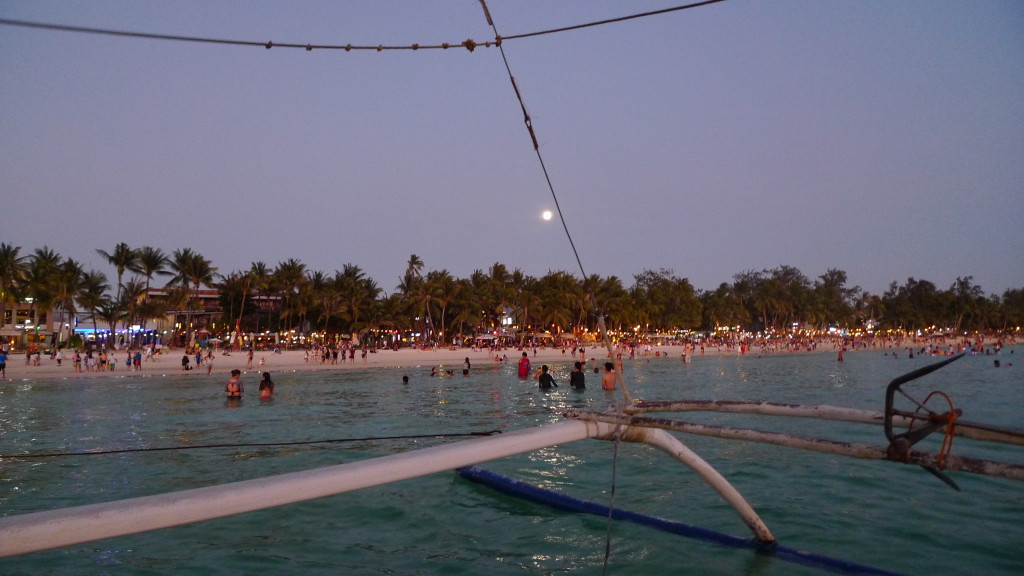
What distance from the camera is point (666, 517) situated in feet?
29.4

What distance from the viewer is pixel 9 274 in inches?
2576

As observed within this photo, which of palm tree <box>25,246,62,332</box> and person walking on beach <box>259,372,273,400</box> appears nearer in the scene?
person walking on beach <box>259,372,273,400</box>

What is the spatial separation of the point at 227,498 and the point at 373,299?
81.5 metres

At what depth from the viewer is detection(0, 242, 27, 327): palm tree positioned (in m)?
64.9

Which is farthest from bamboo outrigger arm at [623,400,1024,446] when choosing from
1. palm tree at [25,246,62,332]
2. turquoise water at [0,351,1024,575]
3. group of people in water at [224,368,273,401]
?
palm tree at [25,246,62,332]

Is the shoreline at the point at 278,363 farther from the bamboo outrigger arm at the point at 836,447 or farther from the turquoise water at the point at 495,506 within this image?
the bamboo outrigger arm at the point at 836,447

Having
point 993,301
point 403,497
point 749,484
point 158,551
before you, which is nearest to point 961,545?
point 749,484

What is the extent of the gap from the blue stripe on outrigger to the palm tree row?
57040mm

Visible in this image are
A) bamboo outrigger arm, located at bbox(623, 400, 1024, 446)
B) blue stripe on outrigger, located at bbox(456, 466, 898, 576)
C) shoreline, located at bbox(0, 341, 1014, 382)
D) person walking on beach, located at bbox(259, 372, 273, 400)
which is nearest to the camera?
bamboo outrigger arm, located at bbox(623, 400, 1024, 446)

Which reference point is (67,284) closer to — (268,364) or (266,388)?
(268,364)

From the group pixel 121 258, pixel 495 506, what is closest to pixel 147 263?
pixel 121 258

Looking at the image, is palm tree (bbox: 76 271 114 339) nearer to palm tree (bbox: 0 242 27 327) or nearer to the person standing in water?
palm tree (bbox: 0 242 27 327)

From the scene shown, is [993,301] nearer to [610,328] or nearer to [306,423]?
[610,328]

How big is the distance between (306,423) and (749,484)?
12648mm
